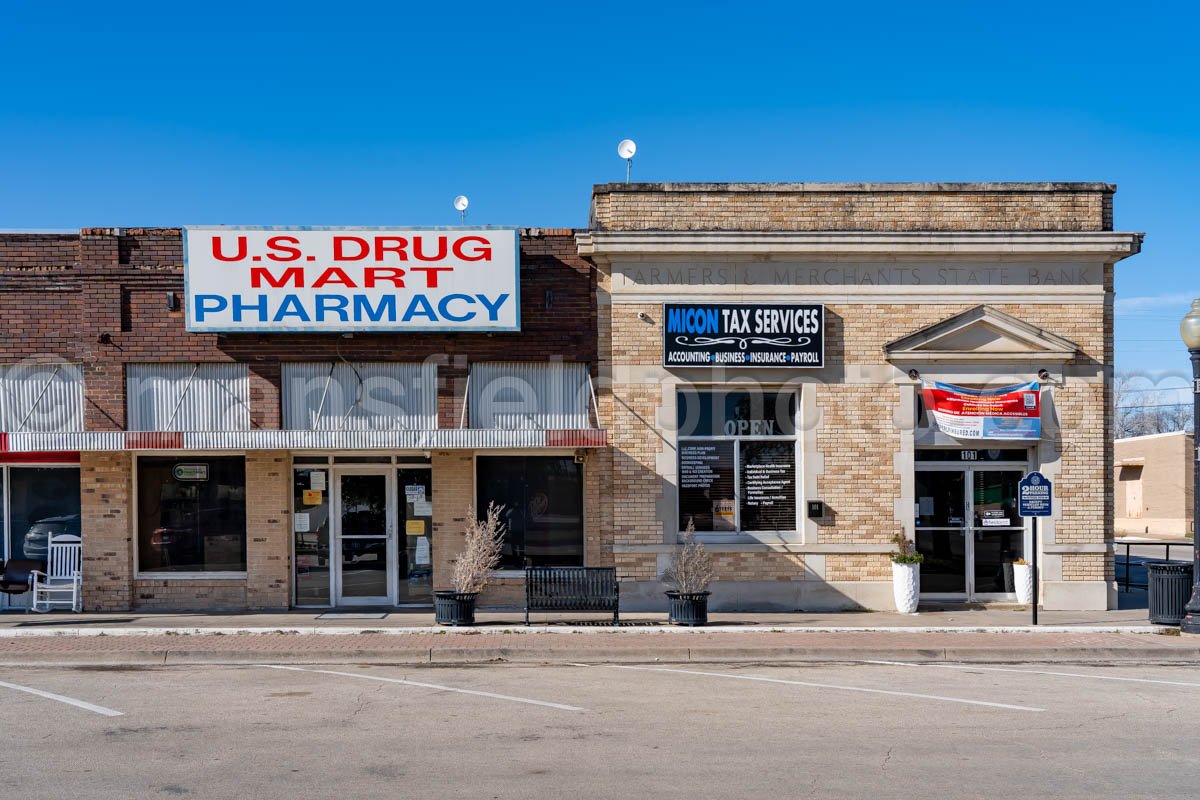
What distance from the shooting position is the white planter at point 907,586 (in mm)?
16172

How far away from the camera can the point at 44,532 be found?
16875 mm

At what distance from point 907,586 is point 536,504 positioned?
583 cm

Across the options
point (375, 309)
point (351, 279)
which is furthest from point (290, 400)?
point (351, 279)

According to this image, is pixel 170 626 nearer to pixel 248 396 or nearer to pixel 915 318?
pixel 248 396

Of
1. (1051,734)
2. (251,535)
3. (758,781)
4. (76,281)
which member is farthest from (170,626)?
(1051,734)

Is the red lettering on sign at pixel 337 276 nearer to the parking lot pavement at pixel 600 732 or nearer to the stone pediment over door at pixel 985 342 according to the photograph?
the parking lot pavement at pixel 600 732

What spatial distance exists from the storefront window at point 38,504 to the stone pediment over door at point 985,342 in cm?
1308

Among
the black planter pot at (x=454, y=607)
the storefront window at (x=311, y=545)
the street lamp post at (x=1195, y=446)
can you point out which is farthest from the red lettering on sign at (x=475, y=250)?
the street lamp post at (x=1195, y=446)

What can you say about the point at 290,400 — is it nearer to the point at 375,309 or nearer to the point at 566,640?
the point at 375,309

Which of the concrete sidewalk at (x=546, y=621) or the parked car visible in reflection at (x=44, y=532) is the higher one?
the parked car visible in reflection at (x=44, y=532)

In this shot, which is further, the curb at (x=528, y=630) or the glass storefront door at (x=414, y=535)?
the glass storefront door at (x=414, y=535)

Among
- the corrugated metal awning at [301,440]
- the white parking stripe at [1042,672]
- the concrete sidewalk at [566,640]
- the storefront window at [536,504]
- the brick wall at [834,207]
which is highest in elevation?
the brick wall at [834,207]

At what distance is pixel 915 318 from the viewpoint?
16828 millimetres

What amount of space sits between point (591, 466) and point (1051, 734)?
9.05 meters
